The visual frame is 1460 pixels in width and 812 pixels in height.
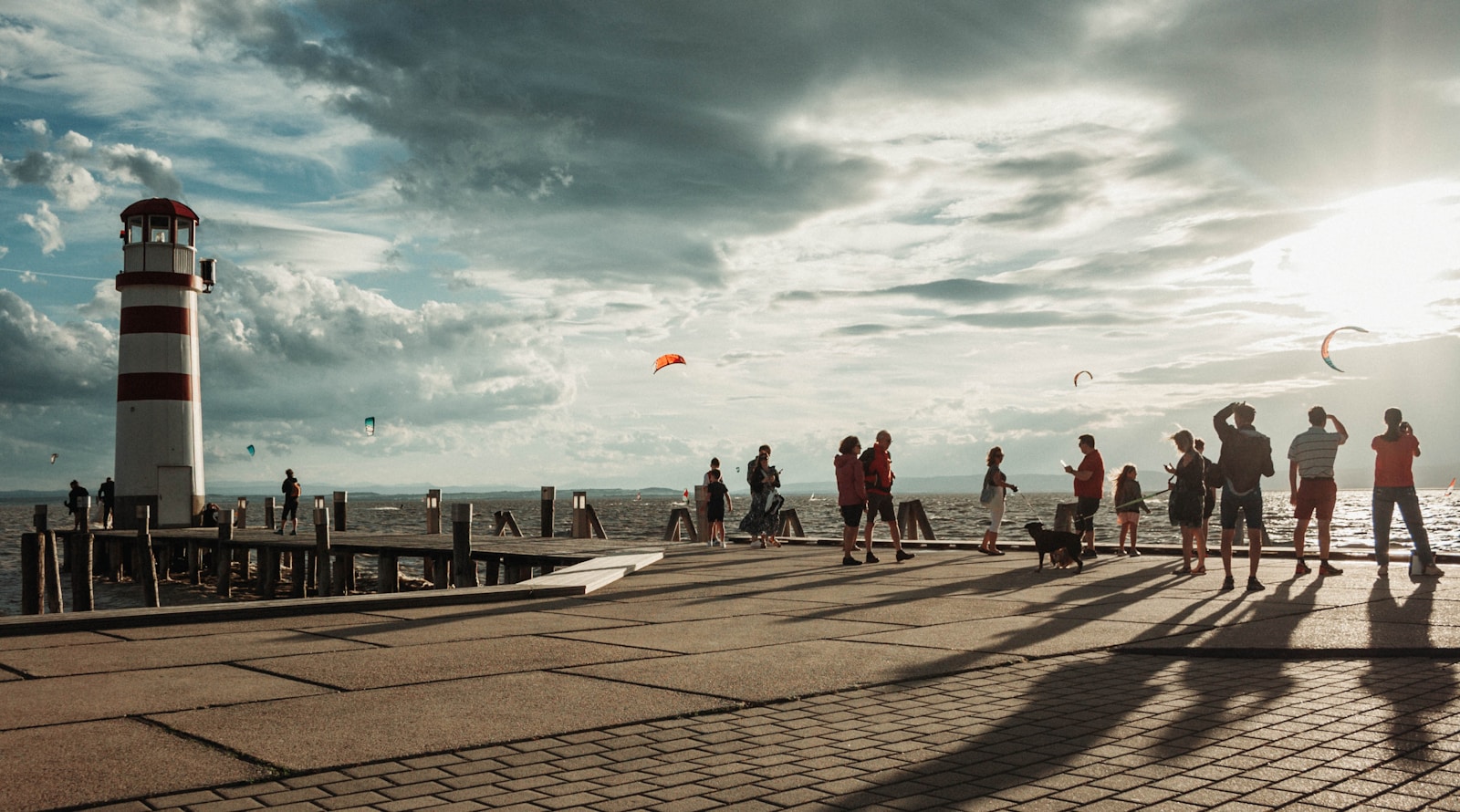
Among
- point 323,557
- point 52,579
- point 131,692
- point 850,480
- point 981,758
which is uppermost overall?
point 850,480

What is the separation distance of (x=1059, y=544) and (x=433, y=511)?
904 inches

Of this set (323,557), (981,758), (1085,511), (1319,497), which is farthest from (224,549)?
(981,758)

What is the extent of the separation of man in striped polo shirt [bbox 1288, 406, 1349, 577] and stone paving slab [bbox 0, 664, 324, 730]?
1132 cm

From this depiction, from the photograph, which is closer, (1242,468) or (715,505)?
(1242,468)

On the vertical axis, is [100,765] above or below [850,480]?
below

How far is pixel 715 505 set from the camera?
23.6 metres

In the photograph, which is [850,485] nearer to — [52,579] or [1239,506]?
[1239,506]

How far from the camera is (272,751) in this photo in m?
5.16

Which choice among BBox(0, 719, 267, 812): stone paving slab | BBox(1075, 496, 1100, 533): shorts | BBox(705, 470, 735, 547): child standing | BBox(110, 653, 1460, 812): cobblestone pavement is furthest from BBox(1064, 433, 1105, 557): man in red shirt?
BBox(0, 719, 267, 812): stone paving slab

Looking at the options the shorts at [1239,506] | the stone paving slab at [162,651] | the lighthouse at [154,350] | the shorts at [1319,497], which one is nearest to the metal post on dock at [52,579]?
the lighthouse at [154,350]

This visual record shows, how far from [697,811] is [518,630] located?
545cm

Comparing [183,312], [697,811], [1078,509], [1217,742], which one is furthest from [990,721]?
[183,312]

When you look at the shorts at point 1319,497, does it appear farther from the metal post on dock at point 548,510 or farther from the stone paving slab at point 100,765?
the metal post on dock at point 548,510

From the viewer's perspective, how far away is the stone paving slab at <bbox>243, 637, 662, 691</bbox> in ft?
23.4
